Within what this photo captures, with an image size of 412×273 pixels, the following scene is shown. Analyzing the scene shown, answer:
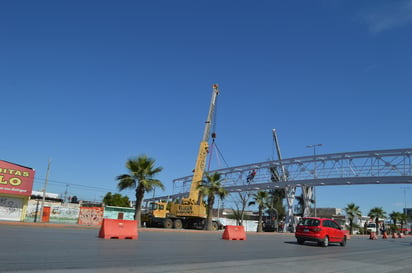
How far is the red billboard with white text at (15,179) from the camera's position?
3005cm

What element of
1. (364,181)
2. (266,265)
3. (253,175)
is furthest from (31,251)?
(253,175)

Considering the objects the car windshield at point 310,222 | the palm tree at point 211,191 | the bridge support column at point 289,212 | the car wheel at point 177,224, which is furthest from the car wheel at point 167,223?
the bridge support column at point 289,212

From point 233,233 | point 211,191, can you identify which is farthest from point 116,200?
point 233,233

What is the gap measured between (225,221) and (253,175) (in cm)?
988

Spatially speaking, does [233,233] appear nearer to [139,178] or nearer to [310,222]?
[310,222]

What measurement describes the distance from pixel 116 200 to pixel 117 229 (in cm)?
6690

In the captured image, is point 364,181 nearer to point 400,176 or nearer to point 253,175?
point 400,176

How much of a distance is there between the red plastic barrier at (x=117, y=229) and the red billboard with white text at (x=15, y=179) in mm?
19846

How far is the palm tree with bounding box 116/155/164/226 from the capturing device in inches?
1163

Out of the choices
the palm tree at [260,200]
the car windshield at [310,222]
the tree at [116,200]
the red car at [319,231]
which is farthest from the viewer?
the tree at [116,200]

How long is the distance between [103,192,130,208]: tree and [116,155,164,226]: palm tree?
50145mm

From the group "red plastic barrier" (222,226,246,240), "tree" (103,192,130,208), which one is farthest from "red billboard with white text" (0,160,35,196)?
"tree" (103,192,130,208)

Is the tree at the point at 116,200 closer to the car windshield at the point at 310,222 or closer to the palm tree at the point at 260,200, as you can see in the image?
the palm tree at the point at 260,200

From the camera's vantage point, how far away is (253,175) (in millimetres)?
50875
